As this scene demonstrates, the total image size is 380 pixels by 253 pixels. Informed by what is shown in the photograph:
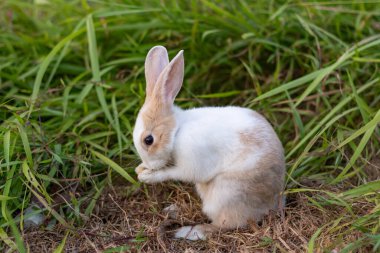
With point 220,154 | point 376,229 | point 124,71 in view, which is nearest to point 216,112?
point 220,154

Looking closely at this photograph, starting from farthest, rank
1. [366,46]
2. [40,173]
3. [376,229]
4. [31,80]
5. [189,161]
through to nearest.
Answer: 1. [31,80]
2. [366,46]
3. [40,173]
4. [189,161]
5. [376,229]

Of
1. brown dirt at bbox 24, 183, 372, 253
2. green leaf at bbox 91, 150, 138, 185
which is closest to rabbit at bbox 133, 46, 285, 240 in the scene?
brown dirt at bbox 24, 183, 372, 253

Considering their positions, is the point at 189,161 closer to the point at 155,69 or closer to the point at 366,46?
the point at 155,69

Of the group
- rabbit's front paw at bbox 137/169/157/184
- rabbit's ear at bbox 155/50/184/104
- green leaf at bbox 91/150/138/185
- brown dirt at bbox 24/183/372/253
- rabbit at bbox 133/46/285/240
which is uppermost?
rabbit's ear at bbox 155/50/184/104

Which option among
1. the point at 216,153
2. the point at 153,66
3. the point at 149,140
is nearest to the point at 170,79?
the point at 153,66

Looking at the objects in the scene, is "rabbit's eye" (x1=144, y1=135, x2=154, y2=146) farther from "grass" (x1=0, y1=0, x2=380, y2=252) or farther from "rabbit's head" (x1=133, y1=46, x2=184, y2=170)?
"grass" (x1=0, y1=0, x2=380, y2=252)

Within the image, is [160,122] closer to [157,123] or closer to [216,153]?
[157,123]
